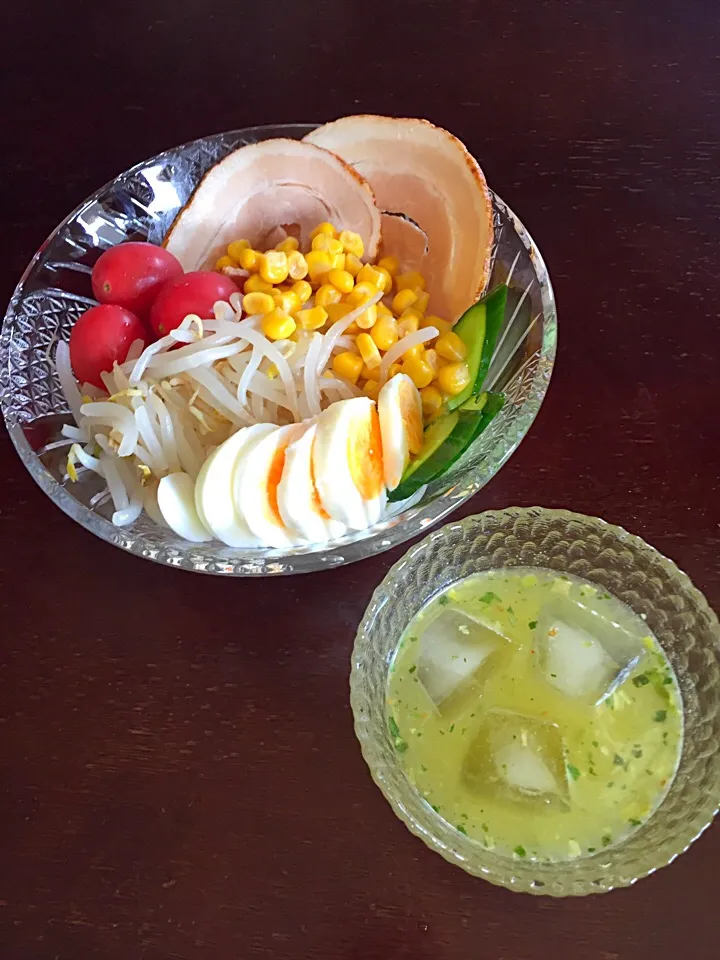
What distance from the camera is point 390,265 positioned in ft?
5.60

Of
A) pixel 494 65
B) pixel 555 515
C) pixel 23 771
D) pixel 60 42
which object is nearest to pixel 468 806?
pixel 555 515

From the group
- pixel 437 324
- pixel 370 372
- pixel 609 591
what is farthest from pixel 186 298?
pixel 609 591

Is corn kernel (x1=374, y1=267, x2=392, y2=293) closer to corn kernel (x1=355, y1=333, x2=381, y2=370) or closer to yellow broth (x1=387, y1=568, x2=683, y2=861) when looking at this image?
corn kernel (x1=355, y1=333, x2=381, y2=370)

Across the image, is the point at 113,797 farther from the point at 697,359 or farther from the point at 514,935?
the point at 697,359

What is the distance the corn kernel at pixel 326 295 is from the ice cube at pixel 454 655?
658 millimetres

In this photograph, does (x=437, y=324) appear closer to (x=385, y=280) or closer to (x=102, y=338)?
(x=385, y=280)

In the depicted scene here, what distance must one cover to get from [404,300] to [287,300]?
23cm

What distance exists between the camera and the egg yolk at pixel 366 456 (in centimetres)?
132

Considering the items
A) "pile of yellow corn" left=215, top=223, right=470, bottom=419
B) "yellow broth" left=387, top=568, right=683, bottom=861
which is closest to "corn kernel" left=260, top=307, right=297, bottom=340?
"pile of yellow corn" left=215, top=223, right=470, bottom=419

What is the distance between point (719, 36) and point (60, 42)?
1.72 meters

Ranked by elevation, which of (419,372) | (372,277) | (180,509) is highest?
(372,277)

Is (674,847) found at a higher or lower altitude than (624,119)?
lower

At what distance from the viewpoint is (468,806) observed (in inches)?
46.9

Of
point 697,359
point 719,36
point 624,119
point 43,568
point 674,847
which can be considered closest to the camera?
point 674,847
